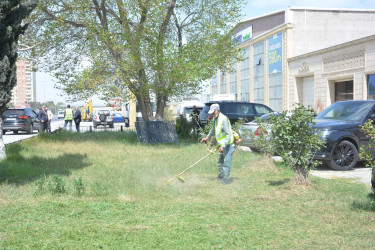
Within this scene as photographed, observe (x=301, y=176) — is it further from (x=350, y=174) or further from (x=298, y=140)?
(x=350, y=174)

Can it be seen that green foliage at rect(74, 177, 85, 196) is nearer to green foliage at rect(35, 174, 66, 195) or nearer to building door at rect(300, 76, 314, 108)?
green foliage at rect(35, 174, 66, 195)

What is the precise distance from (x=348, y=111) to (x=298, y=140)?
4180mm

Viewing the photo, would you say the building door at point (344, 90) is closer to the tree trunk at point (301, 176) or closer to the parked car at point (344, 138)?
the parked car at point (344, 138)

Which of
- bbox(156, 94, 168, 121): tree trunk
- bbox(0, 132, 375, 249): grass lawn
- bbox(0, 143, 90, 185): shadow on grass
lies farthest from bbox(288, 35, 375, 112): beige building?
Answer: bbox(0, 132, 375, 249): grass lawn

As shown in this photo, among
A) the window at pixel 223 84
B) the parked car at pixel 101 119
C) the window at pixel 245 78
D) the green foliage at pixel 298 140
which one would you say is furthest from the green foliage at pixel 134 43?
the window at pixel 223 84

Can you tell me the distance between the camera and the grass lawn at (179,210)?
4.80 meters

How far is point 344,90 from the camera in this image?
31.6 metres

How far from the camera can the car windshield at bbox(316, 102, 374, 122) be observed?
1084 centimetres

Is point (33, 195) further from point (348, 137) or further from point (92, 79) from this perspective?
point (92, 79)

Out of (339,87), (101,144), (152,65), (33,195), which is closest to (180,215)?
(33,195)

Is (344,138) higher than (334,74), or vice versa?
(334,74)

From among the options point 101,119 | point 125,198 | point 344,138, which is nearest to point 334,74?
point 101,119

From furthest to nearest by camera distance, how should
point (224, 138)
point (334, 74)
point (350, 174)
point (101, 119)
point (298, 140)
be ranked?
1. point (101, 119)
2. point (334, 74)
3. point (350, 174)
4. point (224, 138)
5. point (298, 140)

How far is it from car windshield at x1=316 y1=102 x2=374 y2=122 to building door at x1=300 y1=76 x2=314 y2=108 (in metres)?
24.4
